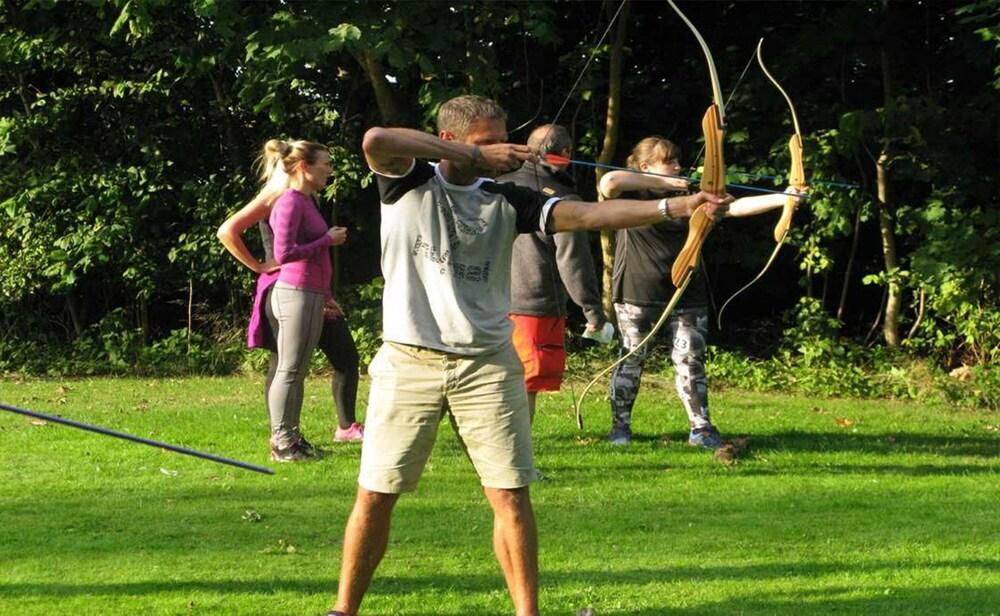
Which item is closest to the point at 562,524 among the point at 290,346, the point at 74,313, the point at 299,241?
the point at 290,346

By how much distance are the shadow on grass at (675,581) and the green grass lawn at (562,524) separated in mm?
12

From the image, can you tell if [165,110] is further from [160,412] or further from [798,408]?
[798,408]

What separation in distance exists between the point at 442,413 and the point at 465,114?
1.01m

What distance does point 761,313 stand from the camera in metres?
14.3

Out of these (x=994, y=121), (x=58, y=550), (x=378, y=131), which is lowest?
(x=58, y=550)

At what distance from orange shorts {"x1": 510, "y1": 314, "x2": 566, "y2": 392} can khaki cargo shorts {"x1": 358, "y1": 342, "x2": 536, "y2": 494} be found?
2524 millimetres

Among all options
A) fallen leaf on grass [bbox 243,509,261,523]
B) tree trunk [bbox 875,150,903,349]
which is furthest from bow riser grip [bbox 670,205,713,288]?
tree trunk [bbox 875,150,903,349]

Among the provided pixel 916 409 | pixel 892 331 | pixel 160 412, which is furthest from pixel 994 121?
pixel 160 412

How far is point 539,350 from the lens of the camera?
7.13 meters

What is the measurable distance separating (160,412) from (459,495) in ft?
13.0

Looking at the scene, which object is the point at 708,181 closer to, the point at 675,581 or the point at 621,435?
the point at 675,581

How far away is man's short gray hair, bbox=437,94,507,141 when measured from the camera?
4500mm

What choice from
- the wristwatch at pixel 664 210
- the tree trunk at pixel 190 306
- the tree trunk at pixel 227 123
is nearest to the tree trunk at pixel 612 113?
the tree trunk at pixel 227 123

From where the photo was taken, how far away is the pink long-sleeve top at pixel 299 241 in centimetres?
739
